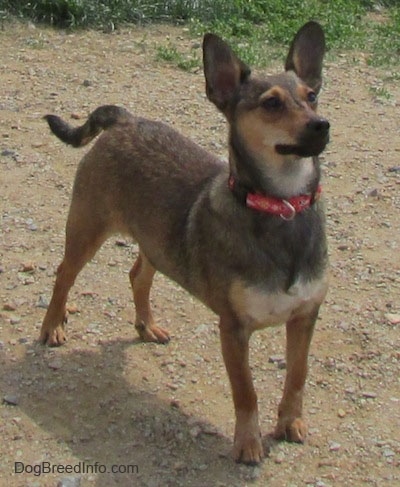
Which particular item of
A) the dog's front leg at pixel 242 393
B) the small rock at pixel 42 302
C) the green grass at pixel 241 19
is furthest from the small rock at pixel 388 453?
the green grass at pixel 241 19

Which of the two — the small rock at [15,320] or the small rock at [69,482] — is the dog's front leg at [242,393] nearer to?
the small rock at [69,482]

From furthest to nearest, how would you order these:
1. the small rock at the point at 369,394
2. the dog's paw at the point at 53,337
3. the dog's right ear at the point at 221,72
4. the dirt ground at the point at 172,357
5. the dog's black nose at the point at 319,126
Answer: the dog's paw at the point at 53,337 < the small rock at the point at 369,394 < the dirt ground at the point at 172,357 < the dog's right ear at the point at 221,72 < the dog's black nose at the point at 319,126

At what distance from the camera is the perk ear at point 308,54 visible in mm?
4914

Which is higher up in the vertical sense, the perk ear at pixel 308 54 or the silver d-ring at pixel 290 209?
the perk ear at pixel 308 54

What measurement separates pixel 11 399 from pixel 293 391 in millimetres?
1383

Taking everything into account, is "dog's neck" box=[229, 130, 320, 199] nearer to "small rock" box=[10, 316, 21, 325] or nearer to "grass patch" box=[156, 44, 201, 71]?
"small rock" box=[10, 316, 21, 325]

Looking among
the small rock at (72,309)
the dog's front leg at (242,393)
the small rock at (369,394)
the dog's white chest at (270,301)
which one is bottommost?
the small rock at (72,309)

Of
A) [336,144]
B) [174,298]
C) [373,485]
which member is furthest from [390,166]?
[373,485]

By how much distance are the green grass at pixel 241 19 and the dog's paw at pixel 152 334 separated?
4.35 m

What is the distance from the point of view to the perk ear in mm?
4914

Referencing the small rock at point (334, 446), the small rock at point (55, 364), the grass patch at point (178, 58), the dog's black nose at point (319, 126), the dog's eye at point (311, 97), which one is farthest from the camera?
the grass patch at point (178, 58)

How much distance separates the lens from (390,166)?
784 cm

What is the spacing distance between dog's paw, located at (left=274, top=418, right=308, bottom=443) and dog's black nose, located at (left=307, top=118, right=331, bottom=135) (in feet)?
4.67

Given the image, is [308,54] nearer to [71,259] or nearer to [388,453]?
[71,259]
